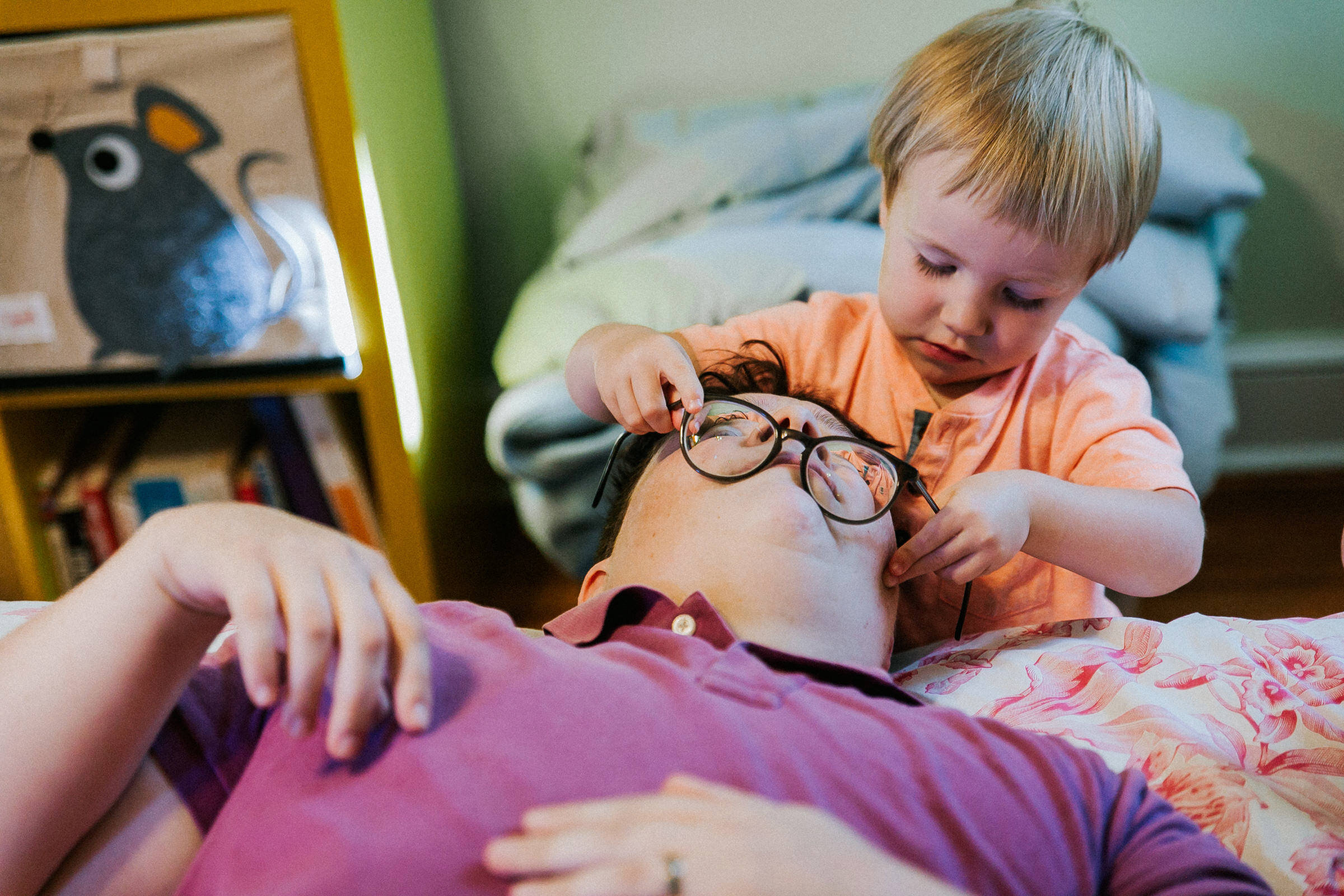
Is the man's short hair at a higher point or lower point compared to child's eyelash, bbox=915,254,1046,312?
lower

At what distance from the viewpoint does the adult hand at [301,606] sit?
448mm

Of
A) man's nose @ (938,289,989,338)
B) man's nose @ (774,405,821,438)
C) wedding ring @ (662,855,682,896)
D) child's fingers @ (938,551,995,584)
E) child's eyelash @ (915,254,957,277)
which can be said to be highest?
child's eyelash @ (915,254,957,277)

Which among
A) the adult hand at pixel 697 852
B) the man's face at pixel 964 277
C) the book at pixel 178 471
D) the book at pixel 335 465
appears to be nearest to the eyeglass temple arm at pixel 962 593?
the man's face at pixel 964 277

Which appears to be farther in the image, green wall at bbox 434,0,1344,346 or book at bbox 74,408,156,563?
green wall at bbox 434,0,1344,346

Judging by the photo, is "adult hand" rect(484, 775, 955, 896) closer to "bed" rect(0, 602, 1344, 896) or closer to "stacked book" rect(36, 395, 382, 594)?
"bed" rect(0, 602, 1344, 896)

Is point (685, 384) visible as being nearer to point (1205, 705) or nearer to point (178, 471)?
point (1205, 705)

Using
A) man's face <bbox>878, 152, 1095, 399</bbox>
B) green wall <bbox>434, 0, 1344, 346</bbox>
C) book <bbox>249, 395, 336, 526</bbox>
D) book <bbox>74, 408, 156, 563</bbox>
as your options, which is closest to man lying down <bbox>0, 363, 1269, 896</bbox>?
man's face <bbox>878, 152, 1095, 399</bbox>

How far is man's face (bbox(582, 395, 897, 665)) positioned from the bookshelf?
0.76 meters

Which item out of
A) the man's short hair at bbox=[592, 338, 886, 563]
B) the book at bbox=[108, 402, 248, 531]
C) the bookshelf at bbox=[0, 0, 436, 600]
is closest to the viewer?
the man's short hair at bbox=[592, 338, 886, 563]

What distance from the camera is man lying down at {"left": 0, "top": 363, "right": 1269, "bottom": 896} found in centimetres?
44

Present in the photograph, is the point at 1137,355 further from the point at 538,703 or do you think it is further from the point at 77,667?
the point at 77,667

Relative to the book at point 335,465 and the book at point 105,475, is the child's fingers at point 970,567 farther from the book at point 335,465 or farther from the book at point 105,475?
the book at point 105,475

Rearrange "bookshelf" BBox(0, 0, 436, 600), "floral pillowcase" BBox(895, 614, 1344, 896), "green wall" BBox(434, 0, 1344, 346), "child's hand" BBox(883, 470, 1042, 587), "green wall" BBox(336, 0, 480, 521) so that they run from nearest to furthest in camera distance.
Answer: "floral pillowcase" BBox(895, 614, 1344, 896)
"child's hand" BBox(883, 470, 1042, 587)
"bookshelf" BBox(0, 0, 436, 600)
"green wall" BBox(336, 0, 480, 521)
"green wall" BBox(434, 0, 1344, 346)

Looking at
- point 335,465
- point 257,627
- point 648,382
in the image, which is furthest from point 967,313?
point 335,465
